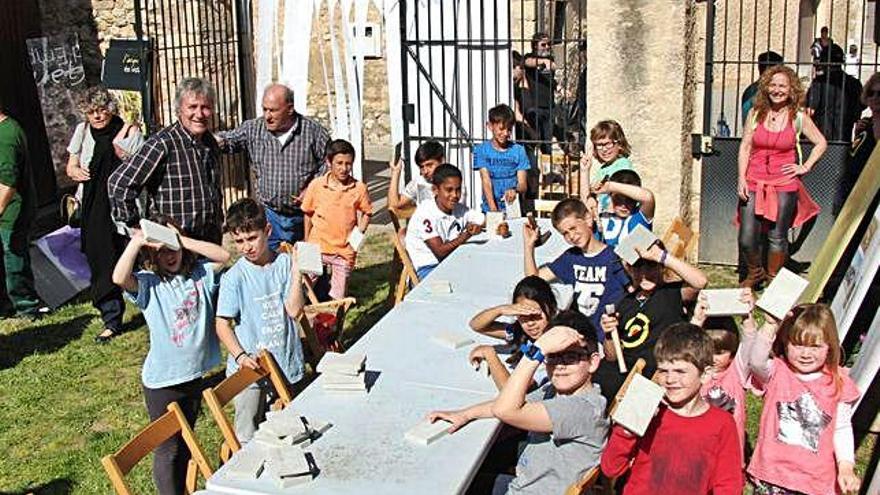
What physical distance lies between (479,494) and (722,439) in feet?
4.27

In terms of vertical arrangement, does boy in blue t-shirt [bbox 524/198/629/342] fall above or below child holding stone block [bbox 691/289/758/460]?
above

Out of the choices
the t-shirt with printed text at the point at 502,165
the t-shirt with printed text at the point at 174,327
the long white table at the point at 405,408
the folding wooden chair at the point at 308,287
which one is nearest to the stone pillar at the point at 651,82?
the t-shirt with printed text at the point at 502,165

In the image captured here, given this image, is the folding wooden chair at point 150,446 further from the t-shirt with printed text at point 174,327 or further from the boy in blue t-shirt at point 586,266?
the boy in blue t-shirt at point 586,266

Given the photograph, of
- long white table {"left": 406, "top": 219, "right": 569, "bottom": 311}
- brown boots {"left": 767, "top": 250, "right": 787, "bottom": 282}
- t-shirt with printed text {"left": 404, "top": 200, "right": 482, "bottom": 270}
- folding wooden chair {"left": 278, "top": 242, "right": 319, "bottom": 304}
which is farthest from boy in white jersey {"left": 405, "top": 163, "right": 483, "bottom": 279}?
brown boots {"left": 767, "top": 250, "right": 787, "bottom": 282}

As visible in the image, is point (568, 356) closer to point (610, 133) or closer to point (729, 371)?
point (729, 371)

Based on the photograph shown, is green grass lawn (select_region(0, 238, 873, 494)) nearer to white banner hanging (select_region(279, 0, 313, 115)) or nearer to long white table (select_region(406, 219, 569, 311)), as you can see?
long white table (select_region(406, 219, 569, 311))

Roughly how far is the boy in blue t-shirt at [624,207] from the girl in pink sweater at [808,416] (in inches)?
78.7

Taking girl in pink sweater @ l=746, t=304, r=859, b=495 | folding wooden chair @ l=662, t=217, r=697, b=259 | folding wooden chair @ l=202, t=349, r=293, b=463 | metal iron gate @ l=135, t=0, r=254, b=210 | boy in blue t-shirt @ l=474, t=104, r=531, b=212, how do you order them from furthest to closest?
metal iron gate @ l=135, t=0, r=254, b=210 → boy in blue t-shirt @ l=474, t=104, r=531, b=212 → folding wooden chair @ l=662, t=217, r=697, b=259 → folding wooden chair @ l=202, t=349, r=293, b=463 → girl in pink sweater @ l=746, t=304, r=859, b=495

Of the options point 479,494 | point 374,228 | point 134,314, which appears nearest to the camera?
point 479,494

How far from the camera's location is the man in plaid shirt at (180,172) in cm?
607

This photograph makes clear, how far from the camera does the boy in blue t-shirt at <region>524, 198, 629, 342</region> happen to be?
5.52 meters

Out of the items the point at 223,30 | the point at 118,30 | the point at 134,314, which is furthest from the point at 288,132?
the point at 118,30

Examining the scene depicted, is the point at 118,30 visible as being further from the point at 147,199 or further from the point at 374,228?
the point at 147,199

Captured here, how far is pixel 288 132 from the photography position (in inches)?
286
